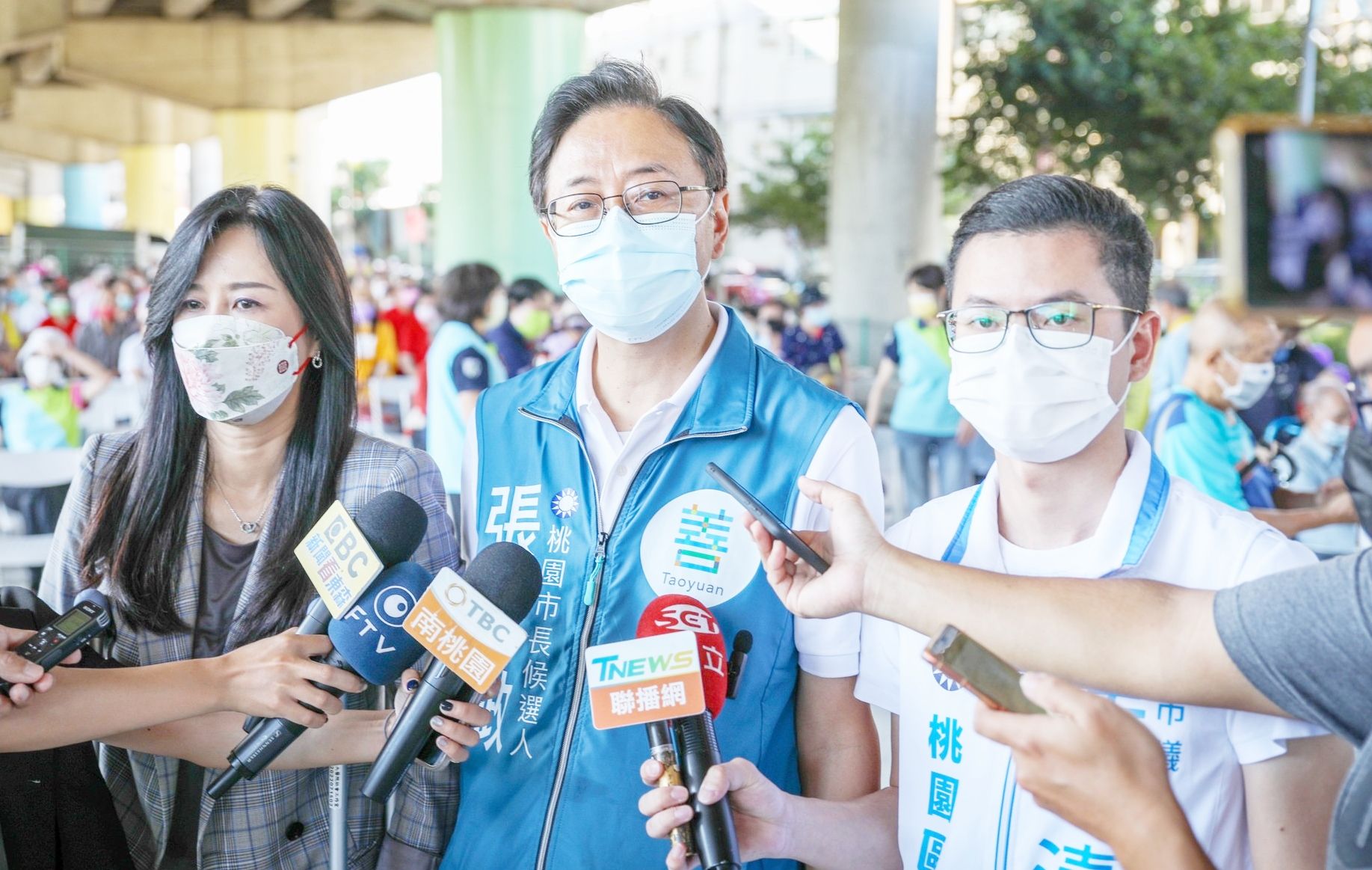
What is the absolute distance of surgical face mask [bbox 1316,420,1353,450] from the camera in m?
4.19

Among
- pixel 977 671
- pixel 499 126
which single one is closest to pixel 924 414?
pixel 977 671

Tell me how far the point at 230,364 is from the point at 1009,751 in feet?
4.57

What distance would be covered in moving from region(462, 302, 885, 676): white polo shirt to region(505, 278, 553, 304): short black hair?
5915 mm

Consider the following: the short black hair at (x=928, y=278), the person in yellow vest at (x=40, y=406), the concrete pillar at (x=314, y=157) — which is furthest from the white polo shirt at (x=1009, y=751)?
the concrete pillar at (x=314, y=157)

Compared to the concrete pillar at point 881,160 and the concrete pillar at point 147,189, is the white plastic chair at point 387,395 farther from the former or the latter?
the concrete pillar at point 147,189

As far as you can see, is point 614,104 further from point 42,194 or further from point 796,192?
point 42,194

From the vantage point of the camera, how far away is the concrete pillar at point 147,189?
38.3m

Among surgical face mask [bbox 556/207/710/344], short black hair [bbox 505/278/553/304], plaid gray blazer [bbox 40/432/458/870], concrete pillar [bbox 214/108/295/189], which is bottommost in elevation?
plaid gray blazer [bbox 40/432/458/870]

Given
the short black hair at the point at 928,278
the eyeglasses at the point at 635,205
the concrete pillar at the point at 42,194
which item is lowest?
the eyeglasses at the point at 635,205

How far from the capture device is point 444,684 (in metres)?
A: 1.47

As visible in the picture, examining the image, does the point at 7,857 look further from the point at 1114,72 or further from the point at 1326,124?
the point at 1114,72

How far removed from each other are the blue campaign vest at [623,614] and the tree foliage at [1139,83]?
467 inches

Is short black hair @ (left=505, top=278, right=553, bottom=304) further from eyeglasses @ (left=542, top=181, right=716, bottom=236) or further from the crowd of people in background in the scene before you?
eyeglasses @ (left=542, top=181, right=716, bottom=236)

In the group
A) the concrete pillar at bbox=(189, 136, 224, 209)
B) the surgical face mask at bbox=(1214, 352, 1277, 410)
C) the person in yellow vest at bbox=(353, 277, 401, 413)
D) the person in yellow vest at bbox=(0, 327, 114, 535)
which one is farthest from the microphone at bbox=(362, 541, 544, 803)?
the concrete pillar at bbox=(189, 136, 224, 209)
